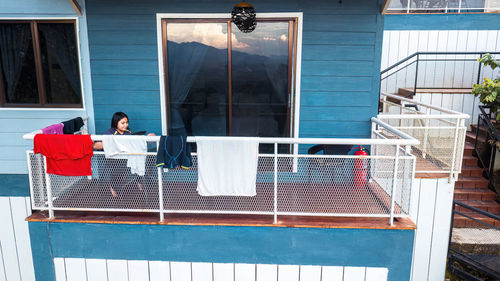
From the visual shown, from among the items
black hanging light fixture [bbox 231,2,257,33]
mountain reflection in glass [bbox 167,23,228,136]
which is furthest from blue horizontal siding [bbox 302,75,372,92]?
mountain reflection in glass [bbox 167,23,228,136]

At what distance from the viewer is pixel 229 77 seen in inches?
199

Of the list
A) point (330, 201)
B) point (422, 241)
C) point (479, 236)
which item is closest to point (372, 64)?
point (330, 201)

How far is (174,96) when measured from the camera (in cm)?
515

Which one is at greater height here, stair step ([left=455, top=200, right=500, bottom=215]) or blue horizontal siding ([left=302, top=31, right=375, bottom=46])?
blue horizontal siding ([left=302, top=31, right=375, bottom=46])

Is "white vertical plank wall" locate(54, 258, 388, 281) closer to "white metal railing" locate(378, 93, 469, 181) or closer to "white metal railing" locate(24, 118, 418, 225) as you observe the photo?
"white metal railing" locate(24, 118, 418, 225)

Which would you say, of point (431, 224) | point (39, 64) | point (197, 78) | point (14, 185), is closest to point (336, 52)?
point (197, 78)

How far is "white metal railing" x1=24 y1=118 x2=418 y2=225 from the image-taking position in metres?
3.78

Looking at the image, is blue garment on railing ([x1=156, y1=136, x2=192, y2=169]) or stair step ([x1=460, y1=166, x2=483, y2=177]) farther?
stair step ([x1=460, y1=166, x2=483, y2=177])

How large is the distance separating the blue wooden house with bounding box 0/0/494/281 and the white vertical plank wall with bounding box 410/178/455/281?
21 mm

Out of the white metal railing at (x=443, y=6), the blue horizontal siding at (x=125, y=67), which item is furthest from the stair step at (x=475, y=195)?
the blue horizontal siding at (x=125, y=67)

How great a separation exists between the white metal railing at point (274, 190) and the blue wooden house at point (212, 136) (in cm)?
2

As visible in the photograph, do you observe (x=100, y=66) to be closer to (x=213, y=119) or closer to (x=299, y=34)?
(x=213, y=119)

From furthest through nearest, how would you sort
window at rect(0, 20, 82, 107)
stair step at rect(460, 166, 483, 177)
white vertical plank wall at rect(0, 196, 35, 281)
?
stair step at rect(460, 166, 483, 177) → white vertical plank wall at rect(0, 196, 35, 281) → window at rect(0, 20, 82, 107)

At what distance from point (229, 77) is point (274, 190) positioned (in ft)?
6.51
